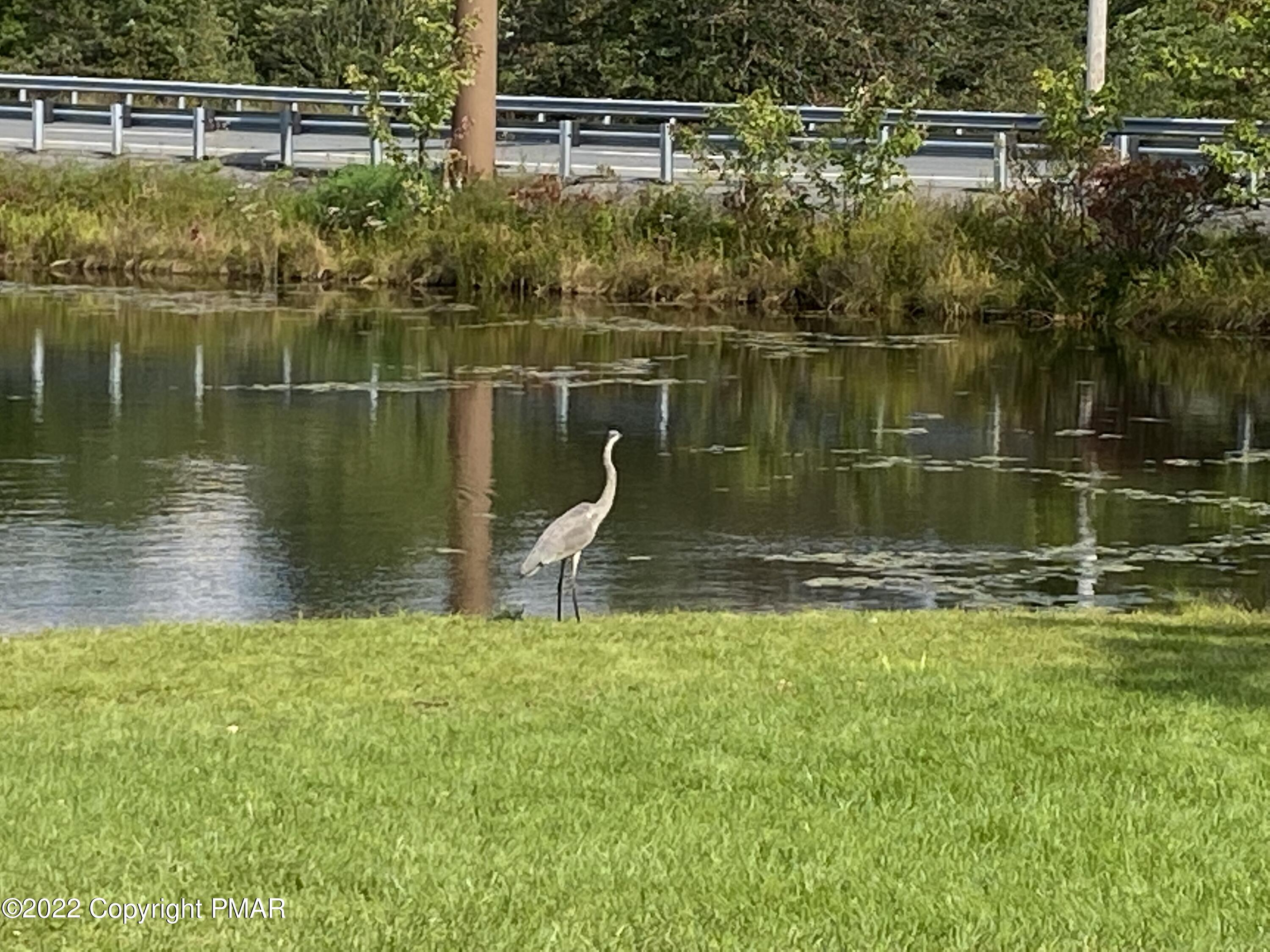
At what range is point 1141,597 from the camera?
1571cm

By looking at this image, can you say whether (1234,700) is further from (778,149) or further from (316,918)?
(778,149)

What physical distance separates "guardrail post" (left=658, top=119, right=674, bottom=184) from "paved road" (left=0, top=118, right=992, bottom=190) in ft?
1.32

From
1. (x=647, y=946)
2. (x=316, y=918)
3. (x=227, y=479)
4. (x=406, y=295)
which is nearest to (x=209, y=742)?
(x=316, y=918)

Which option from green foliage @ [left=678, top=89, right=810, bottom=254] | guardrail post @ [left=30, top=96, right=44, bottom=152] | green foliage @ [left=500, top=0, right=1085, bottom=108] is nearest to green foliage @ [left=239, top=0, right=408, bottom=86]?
green foliage @ [left=500, top=0, right=1085, bottom=108]

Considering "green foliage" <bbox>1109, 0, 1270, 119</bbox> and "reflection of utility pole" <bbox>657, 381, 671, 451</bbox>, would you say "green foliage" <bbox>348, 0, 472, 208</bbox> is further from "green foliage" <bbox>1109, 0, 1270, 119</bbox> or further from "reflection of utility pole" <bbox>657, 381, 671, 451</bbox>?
"reflection of utility pole" <bbox>657, 381, 671, 451</bbox>

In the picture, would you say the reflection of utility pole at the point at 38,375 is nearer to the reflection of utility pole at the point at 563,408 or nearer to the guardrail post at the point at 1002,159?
the reflection of utility pole at the point at 563,408

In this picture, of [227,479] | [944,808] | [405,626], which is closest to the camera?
[944,808]

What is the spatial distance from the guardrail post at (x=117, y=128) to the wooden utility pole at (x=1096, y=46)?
17293 mm

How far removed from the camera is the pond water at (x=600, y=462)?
1590cm

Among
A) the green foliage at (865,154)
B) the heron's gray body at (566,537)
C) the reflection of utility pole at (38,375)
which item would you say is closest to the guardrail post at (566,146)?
the green foliage at (865,154)

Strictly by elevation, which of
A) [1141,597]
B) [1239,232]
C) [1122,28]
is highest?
[1122,28]

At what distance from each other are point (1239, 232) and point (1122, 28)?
67.2ft

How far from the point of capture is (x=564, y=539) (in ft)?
43.8

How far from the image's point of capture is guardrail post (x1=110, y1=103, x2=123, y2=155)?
142 ft
